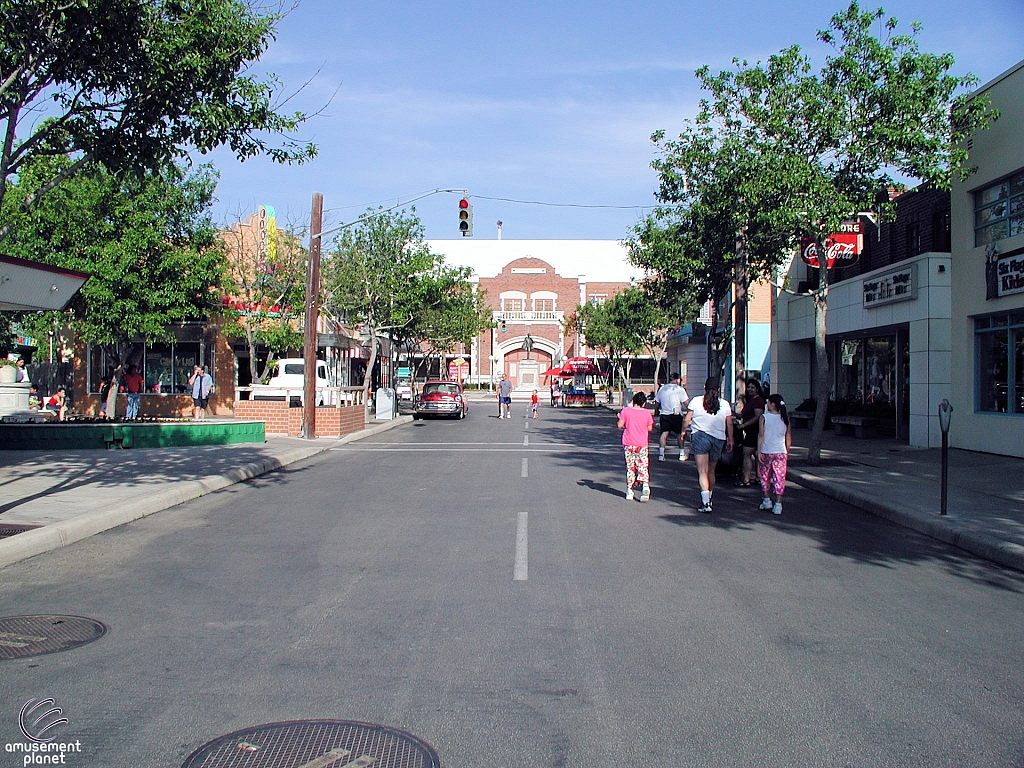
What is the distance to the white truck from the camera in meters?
28.8

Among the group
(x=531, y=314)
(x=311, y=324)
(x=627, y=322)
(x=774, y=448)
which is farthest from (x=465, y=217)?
(x=531, y=314)

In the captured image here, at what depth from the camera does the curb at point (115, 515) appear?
27.1 feet

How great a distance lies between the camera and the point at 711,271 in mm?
21453

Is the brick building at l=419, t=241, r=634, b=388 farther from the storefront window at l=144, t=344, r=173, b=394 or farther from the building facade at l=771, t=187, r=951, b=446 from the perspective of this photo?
the building facade at l=771, t=187, r=951, b=446

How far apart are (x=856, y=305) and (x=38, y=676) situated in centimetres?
2181

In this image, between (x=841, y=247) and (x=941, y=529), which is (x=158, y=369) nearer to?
(x=841, y=247)

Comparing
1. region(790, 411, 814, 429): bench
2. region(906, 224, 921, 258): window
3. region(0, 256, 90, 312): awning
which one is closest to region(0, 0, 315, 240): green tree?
region(0, 256, 90, 312): awning

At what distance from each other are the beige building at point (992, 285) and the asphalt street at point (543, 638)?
313 inches

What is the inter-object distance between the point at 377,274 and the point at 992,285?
21672mm

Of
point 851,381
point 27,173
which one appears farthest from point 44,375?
point 851,381

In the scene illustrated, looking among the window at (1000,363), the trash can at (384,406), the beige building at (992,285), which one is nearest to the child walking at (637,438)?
the beige building at (992,285)

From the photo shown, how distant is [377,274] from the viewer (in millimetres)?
32906

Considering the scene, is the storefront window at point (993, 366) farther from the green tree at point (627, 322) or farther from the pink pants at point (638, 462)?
the green tree at point (627, 322)

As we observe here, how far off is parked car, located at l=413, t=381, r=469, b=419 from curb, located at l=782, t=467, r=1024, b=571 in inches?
893
